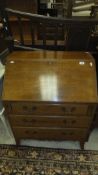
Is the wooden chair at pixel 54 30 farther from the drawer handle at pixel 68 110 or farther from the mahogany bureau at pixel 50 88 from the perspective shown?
the drawer handle at pixel 68 110

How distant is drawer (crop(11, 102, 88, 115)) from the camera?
137 centimetres

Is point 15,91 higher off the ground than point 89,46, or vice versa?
point 89,46

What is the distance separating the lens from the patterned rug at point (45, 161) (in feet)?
5.67

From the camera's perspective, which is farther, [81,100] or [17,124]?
[17,124]

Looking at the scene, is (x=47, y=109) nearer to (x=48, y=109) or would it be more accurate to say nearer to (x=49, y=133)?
(x=48, y=109)

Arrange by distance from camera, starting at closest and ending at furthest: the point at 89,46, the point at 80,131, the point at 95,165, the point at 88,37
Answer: the point at 88,37 < the point at 89,46 < the point at 80,131 < the point at 95,165

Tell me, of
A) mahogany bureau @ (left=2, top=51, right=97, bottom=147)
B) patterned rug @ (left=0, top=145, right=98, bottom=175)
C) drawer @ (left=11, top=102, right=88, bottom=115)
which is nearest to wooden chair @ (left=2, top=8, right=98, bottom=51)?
mahogany bureau @ (left=2, top=51, right=97, bottom=147)

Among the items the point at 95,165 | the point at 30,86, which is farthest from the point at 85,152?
the point at 30,86

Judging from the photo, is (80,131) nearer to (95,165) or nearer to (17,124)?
(95,165)

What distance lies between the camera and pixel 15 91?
1.34 m

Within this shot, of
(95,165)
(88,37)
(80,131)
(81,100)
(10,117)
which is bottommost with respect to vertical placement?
(95,165)

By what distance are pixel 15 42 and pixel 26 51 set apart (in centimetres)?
13

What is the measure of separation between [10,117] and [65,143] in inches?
27.0

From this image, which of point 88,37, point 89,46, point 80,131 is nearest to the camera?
point 88,37
